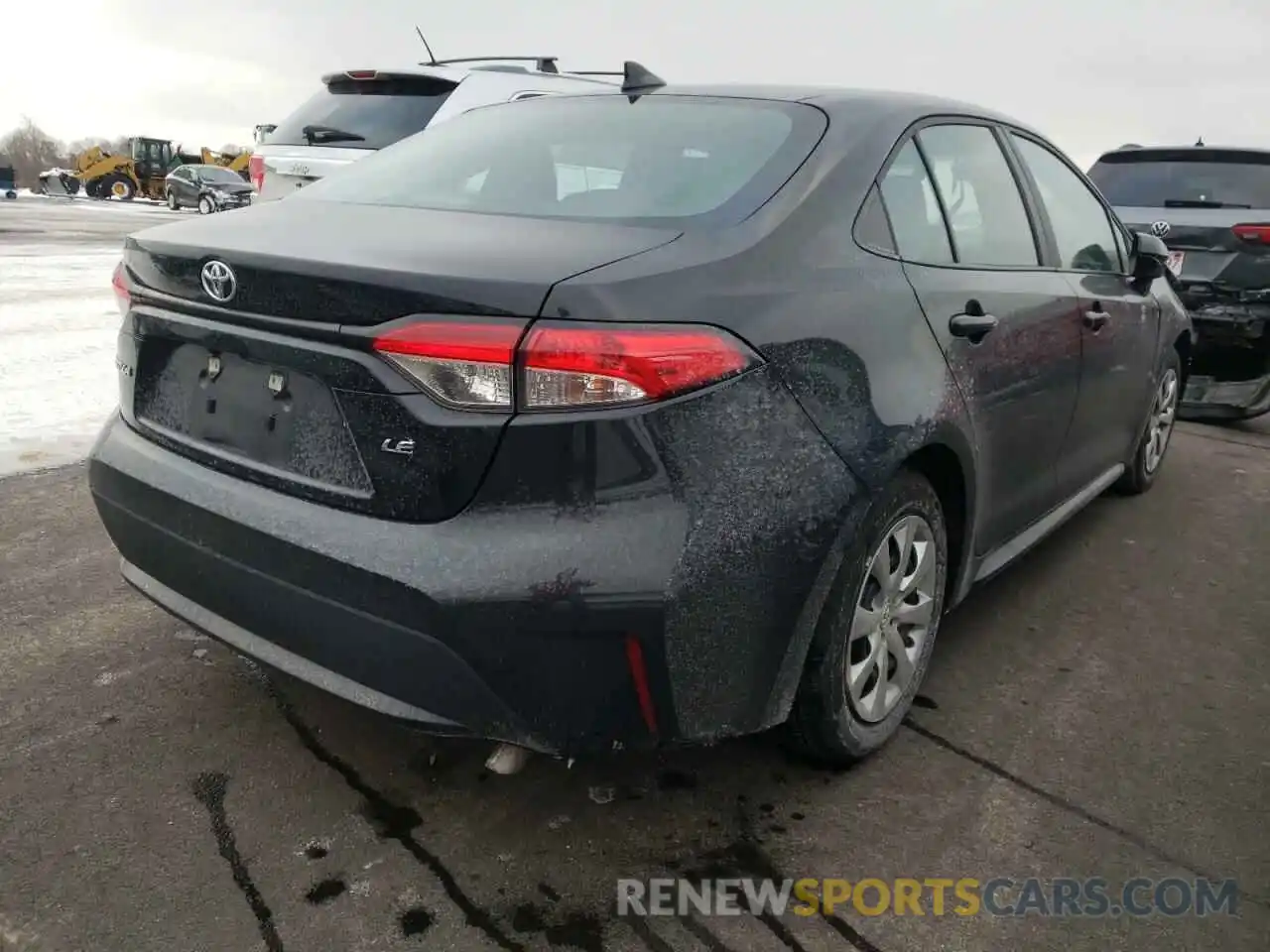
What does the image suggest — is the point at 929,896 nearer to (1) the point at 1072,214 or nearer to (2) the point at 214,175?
(1) the point at 1072,214

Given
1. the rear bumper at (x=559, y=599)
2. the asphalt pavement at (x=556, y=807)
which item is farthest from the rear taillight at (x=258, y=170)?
the rear bumper at (x=559, y=599)

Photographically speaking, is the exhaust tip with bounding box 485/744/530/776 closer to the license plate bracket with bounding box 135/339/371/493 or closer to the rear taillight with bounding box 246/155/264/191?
the license plate bracket with bounding box 135/339/371/493

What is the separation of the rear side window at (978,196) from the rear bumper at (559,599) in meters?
1.06

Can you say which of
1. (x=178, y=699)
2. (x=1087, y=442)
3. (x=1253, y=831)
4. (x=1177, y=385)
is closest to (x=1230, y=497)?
(x=1177, y=385)

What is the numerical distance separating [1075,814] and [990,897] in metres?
0.42

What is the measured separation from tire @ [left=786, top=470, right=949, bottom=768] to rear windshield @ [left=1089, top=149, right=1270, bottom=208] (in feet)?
→ 16.0

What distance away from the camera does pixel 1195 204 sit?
20.7ft

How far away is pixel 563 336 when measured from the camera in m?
1.77

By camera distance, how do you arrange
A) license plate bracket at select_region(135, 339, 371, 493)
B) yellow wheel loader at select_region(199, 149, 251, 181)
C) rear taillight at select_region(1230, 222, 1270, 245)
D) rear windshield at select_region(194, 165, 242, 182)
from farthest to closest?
yellow wheel loader at select_region(199, 149, 251, 181) < rear windshield at select_region(194, 165, 242, 182) < rear taillight at select_region(1230, 222, 1270, 245) < license plate bracket at select_region(135, 339, 371, 493)

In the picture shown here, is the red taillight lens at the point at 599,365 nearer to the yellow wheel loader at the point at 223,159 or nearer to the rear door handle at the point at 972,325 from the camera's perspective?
the rear door handle at the point at 972,325

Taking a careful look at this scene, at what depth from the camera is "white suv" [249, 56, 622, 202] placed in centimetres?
677

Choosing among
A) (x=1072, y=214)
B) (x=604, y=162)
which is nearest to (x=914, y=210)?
(x=604, y=162)

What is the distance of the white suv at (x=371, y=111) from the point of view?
677 centimetres

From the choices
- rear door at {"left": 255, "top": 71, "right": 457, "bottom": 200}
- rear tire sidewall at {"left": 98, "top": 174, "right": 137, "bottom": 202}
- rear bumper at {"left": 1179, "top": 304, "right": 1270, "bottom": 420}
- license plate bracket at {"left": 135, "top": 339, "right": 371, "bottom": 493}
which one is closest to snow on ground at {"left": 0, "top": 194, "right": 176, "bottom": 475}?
rear door at {"left": 255, "top": 71, "right": 457, "bottom": 200}
